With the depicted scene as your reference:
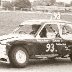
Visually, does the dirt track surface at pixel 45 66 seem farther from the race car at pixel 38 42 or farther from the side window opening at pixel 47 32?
the side window opening at pixel 47 32

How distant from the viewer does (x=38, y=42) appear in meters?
13.3

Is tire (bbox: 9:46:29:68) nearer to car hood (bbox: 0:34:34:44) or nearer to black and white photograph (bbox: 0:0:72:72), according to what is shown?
black and white photograph (bbox: 0:0:72:72)

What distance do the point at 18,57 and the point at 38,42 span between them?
0.87 meters

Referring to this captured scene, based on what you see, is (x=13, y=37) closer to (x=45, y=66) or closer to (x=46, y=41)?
(x=46, y=41)

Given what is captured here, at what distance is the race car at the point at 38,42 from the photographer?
1278cm

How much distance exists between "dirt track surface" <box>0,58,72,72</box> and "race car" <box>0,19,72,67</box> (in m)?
0.28

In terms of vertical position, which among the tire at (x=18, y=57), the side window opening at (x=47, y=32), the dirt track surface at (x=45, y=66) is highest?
the side window opening at (x=47, y=32)

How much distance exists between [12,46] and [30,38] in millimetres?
679

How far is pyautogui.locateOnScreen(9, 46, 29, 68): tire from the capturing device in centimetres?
1272

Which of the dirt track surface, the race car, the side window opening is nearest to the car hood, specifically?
the race car

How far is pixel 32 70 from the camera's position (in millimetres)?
12375

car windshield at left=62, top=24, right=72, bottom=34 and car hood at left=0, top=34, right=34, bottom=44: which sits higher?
car windshield at left=62, top=24, right=72, bottom=34

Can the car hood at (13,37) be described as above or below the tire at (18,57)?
above

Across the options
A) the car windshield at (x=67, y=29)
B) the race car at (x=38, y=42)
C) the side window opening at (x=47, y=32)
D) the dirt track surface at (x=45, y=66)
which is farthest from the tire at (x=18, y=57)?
the car windshield at (x=67, y=29)
